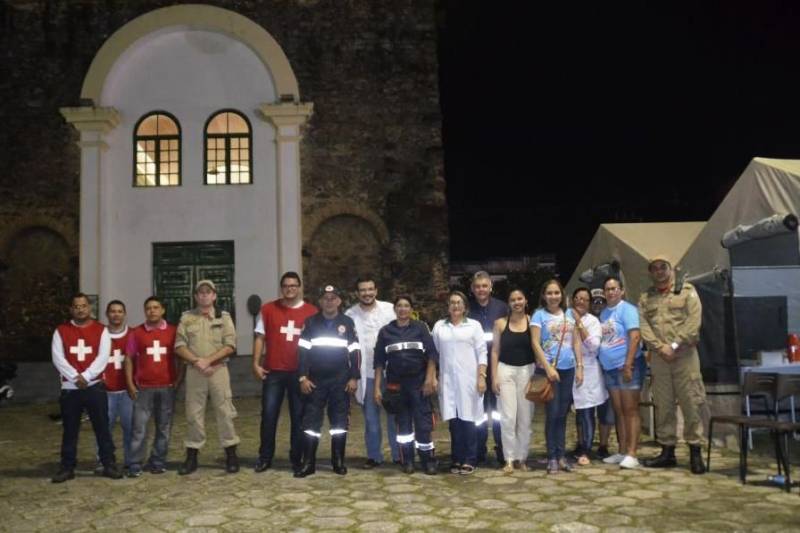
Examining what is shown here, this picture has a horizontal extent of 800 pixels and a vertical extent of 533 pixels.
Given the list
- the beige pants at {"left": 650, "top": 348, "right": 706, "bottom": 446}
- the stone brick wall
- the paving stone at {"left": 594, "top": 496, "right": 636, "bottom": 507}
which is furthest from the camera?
the stone brick wall

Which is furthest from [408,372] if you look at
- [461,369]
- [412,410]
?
[461,369]

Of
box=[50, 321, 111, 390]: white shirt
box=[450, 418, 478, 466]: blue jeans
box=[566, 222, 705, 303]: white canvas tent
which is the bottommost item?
box=[450, 418, 478, 466]: blue jeans

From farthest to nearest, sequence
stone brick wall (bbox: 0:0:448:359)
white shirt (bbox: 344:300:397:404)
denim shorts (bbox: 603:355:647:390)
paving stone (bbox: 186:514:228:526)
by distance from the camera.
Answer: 1. stone brick wall (bbox: 0:0:448:359)
2. white shirt (bbox: 344:300:397:404)
3. denim shorts (bbox: 603:355:647:390)
4. paving stone (bbox: 186:514:228:526)

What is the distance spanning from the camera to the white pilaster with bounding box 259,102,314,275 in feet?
56.7

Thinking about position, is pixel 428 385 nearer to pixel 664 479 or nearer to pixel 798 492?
pixel 664 479

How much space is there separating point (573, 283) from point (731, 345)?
222 inches

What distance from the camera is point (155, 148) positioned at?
58.7 ft

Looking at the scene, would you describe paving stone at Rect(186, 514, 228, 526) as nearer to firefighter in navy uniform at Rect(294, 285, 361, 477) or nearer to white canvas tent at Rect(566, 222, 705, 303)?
firefighter in navy uniform at Rect(294, 285, 361, 477)

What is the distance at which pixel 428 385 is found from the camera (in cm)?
706

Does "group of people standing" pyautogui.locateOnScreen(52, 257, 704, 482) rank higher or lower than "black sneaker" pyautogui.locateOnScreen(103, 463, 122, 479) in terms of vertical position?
higher

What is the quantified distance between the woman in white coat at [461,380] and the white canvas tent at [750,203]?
3542 mm

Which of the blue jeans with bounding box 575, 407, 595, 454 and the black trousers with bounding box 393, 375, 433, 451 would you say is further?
the blue jeans with bounding box 575, 407, 595, 454

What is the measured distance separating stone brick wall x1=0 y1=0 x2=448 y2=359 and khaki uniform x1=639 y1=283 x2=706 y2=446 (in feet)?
34.8

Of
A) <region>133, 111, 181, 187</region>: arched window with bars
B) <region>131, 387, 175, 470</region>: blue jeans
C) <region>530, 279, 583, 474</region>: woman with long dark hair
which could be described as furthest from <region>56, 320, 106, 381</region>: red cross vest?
<region>133, 111, 181, 187</region>: arched window with bars
